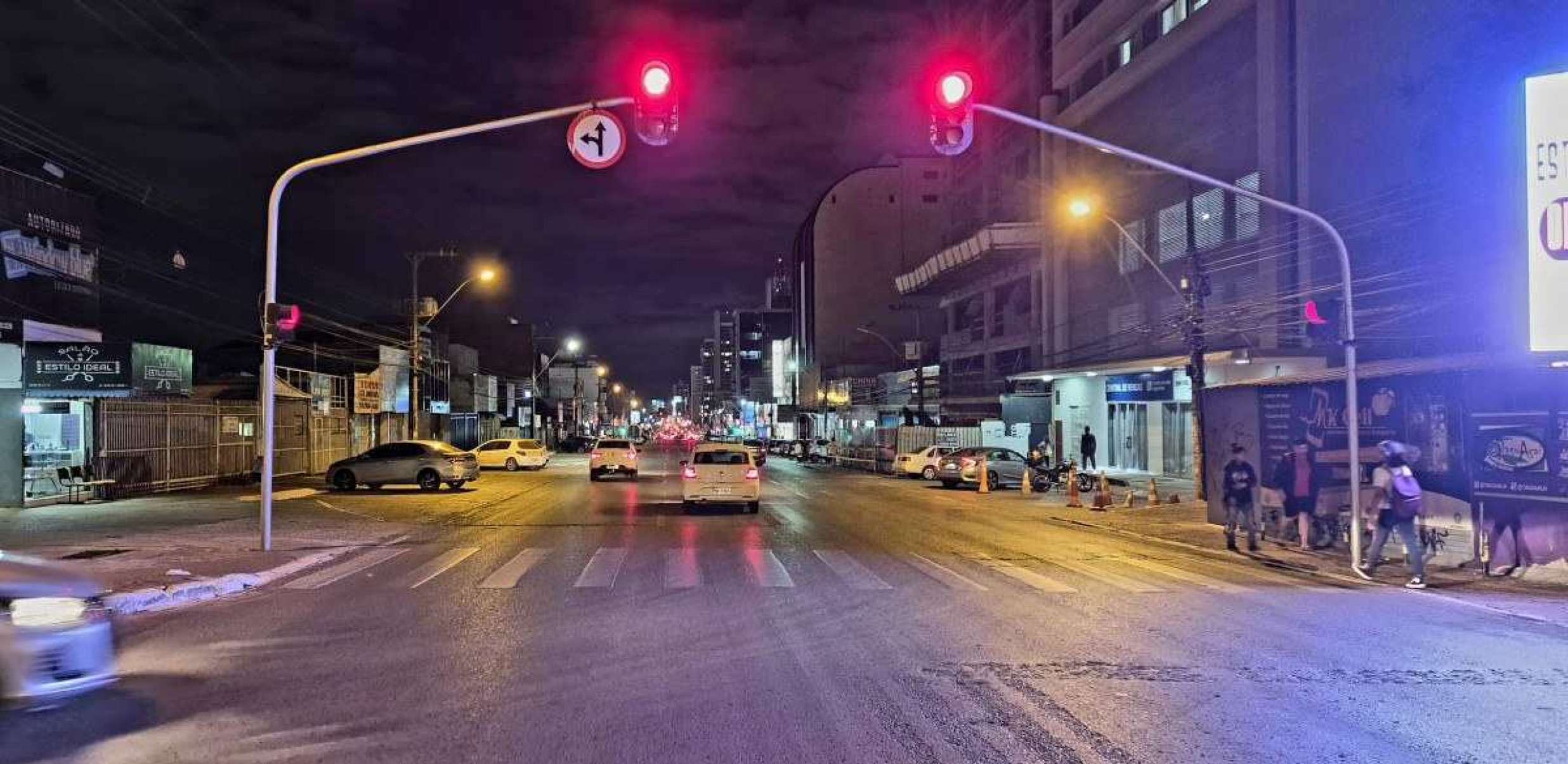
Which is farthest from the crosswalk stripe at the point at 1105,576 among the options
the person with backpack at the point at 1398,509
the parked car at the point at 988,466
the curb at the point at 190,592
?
the parked car at the point at 988,466

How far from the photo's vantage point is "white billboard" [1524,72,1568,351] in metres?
13.1

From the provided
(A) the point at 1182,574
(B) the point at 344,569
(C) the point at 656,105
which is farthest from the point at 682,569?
(A) the point at 1182,574

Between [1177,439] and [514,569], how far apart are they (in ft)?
105

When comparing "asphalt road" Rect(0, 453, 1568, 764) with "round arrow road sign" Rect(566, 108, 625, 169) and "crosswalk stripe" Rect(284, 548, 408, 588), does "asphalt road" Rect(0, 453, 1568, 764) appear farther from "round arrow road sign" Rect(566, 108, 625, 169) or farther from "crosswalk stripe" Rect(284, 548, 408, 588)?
"round arrow road sign" Rect(566, 108, 625, 169)

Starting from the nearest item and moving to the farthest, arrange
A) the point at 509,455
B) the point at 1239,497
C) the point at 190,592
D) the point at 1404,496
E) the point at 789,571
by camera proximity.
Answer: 1. the point at 190,592
2. the point at 1404,496
3. the point at 789,571
4. the point at 1239,497
5. the point at 509,455

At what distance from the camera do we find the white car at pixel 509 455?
47281 mm

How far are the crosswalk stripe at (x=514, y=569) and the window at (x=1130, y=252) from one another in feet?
107

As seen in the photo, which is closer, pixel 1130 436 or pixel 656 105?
pixel 656 105

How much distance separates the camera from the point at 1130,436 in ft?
144

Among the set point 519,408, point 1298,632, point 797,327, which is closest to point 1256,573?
point 1298,632

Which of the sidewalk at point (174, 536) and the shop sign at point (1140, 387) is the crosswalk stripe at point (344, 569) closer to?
the sidewalk at point (174, 536)

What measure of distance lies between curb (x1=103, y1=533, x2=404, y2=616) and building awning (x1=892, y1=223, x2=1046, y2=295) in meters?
43.3

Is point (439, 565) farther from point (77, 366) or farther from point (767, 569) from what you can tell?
point (77, 366)

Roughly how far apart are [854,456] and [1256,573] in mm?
42791
